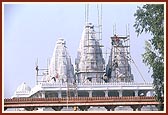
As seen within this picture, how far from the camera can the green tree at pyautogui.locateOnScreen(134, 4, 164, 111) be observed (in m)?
14.1

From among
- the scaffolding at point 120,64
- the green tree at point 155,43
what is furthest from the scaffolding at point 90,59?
the green tree at point 155,43

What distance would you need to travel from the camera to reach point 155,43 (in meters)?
14.3

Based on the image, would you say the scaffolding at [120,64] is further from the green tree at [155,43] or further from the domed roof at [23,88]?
the green tree at [155,43]

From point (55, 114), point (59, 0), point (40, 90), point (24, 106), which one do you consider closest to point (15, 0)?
point (59, 0)

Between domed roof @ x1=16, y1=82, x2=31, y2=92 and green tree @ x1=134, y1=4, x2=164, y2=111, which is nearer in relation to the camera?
green tree @ x1=134, y1=4, x2=164, y2=111

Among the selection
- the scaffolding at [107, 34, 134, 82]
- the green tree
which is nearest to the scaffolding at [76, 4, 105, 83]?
the scaffolding at [107, 34, 134, 82]

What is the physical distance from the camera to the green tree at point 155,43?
14.1 meters

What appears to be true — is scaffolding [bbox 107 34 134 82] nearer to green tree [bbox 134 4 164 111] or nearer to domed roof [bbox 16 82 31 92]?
domed roof [bbox 16 82 31 92]

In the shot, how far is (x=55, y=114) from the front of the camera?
36.3 ft

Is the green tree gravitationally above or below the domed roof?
above

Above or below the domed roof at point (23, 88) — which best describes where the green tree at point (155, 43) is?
above

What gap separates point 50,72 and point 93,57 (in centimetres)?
430

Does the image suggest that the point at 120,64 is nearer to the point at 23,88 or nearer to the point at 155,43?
the point at 23,88

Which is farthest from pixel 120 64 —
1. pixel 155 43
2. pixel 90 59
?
pixel 155 43
